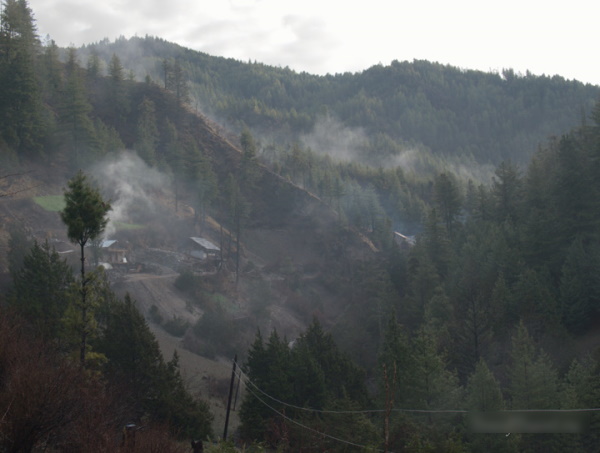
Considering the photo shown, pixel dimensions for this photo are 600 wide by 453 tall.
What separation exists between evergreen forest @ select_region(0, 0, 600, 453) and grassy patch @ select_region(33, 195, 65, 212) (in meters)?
0.39

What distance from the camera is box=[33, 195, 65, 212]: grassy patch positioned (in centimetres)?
5809

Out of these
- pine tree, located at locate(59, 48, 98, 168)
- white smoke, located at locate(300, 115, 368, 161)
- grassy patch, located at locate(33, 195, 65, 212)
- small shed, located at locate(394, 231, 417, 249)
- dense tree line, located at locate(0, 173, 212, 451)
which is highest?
white smoke, located at locate(300, 115, 368, 161)

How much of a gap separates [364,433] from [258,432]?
30.4 feet

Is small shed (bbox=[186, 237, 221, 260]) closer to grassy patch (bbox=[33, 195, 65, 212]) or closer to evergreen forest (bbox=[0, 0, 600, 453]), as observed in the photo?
evergreen forest (bbox=[0, 0, 600, 453])

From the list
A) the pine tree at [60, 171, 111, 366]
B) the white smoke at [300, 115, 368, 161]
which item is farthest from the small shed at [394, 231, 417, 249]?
the pine tree at [60, 171, 111, 366]

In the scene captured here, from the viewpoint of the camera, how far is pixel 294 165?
9650 cm

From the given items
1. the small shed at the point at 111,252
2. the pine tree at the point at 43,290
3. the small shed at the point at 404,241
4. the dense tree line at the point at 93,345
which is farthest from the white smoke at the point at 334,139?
the dense tree line at the point at 93,345

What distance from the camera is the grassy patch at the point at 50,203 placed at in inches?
2287

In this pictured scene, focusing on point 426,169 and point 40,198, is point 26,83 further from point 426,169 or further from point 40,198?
point 426,169

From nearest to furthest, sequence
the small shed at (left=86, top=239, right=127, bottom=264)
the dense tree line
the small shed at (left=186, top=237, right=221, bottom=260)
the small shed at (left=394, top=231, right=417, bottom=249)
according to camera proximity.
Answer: the dense tree line
the small shed at (left=86, top=239, right=127, bottom=264)
the small shed at (left=186, top=237, right=221, bottom=260)
the small shed at (left=394, top=231, right=417, bottom=249)

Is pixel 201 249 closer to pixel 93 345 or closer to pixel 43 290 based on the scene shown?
pixel 43 290

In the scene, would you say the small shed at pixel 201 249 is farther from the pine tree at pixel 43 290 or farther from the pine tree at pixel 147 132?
the pine tree at pixel 43 290

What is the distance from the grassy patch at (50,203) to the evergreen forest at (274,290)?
15.3 inches

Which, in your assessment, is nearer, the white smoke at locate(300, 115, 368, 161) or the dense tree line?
the dense tree line
